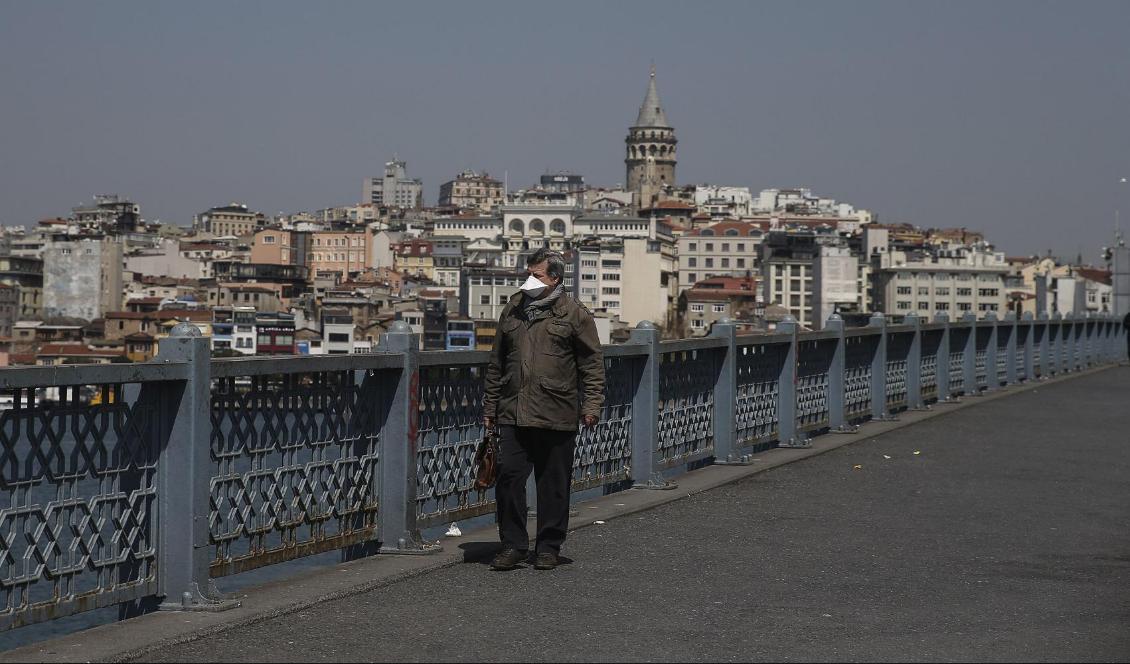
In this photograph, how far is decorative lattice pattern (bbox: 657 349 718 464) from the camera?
39.8ft

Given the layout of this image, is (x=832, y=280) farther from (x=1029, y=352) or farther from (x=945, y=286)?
(x=1029, y=352)

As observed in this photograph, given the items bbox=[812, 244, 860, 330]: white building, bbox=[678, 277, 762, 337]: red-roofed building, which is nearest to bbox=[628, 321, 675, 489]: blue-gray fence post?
bbox=[678, 277, 762, 337]: red-roofed building

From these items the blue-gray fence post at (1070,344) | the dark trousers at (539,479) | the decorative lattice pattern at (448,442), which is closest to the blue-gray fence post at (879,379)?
the decorative lattice pattern at (448,442)

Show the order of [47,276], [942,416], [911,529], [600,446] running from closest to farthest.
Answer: [911,529], [600,446], [942,416], [47,276]

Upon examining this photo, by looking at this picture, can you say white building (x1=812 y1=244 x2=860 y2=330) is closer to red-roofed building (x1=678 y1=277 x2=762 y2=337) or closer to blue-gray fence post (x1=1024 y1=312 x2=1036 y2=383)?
red-roofed building (x1=678 y1=277 x2=762 y2=337)

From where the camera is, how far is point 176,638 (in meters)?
6.15

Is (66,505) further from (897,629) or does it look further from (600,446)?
(600,446)

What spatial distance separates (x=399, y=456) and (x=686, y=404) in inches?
180

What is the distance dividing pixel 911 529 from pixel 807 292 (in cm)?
18468

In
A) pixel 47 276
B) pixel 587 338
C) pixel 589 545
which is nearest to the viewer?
pixel 587 338

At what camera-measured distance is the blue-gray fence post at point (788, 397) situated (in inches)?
595

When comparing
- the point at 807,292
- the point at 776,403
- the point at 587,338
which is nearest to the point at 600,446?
the point at 587,338

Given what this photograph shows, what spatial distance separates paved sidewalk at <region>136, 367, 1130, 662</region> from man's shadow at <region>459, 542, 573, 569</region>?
0.03m

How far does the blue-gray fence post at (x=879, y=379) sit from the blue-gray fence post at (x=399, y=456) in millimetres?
10801
